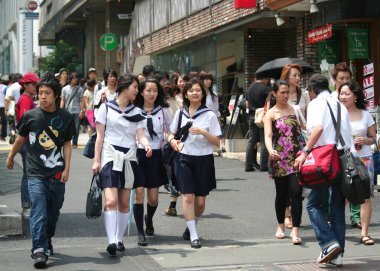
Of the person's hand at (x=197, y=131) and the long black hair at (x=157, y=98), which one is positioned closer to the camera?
the person's hand at (x=197, y=131)

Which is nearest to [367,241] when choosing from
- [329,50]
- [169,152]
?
[169,152]

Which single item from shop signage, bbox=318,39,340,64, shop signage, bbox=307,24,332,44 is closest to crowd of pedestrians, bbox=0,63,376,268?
shop signage, bbox=307,24,332,44

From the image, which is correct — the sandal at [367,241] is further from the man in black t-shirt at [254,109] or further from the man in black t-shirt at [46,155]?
the man in black t-shirt at [254,109]

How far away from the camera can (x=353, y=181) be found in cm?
815

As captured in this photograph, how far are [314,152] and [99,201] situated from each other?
2202 millimetres

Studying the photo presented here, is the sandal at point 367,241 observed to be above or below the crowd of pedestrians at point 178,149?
below

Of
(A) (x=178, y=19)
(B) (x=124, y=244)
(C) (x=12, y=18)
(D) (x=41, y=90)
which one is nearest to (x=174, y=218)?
(B) (x=124, y=244)

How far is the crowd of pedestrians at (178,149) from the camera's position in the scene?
333 inches

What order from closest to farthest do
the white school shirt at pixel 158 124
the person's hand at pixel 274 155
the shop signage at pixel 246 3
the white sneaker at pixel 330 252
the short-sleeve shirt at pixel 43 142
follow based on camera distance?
the white sneaker at pixel 330 252 → the short-sleeve shirt at pixel 43 142 → the person's hand at pixel 274 155 → the white school shirt at pixel 158 124 → the shop signage at pixel 246 3

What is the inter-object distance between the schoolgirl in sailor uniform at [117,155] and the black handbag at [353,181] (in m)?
2.12

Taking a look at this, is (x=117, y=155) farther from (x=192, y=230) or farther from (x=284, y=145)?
(x=284, y=145)

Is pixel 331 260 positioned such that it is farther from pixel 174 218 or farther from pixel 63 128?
pixel 174 218

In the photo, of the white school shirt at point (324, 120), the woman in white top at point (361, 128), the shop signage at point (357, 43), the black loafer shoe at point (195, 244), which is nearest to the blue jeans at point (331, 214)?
the white school shirt at point (324, 120)

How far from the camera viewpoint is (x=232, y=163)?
1822cm
